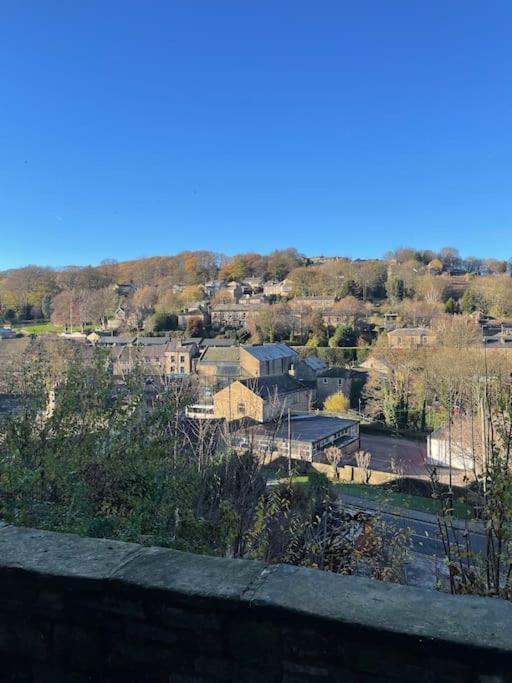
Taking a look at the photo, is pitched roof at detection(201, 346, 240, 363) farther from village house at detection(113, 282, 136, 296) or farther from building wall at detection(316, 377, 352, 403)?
village house at detection(113, 282, 136, 296)

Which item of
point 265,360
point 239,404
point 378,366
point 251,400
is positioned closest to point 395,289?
point 378,366

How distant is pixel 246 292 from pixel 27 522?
83363 mm

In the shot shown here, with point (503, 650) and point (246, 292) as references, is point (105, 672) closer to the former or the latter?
point (503, 650)

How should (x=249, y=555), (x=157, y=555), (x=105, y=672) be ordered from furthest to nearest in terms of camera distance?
(x=249, y=555)
(x=157, y=555)
(x=105, y=672)

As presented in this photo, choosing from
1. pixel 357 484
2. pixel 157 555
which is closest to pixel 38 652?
pixel 157 555

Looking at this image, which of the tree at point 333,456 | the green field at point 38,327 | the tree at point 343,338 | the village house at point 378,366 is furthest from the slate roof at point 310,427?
the green field at point 38,327

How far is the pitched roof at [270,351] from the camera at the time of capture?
133 ft

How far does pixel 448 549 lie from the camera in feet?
11.2

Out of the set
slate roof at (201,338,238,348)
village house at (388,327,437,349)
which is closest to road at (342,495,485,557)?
village house at (388,327,437,349)

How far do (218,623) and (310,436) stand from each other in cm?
2404

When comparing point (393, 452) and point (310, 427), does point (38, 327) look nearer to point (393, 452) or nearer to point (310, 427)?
point (310, 427)

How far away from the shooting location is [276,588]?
177 cm

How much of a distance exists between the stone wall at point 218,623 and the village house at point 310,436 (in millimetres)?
19499

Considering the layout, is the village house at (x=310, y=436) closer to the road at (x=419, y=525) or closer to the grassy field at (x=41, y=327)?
the road at (x=419, y=525)
